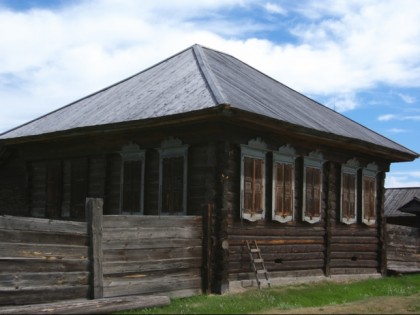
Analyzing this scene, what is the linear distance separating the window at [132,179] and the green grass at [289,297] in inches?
133

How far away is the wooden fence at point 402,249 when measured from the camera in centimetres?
1972

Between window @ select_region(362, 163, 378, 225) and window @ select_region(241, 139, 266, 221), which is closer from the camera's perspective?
window @ select_region(241, 139, 266, 221)

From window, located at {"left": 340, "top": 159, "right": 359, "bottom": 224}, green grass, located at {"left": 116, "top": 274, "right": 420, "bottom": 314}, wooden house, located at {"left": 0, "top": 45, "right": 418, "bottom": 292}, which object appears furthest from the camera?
window, located at {"left": 340, "top": 159, "right": 359, "bottom": 224}

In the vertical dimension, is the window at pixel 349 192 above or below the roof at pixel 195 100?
below

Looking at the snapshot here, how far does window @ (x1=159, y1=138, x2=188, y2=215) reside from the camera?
1328 cm

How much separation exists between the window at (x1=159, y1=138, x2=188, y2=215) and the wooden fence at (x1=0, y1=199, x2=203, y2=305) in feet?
4.52

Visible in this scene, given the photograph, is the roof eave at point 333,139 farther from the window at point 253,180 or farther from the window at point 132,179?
the window at point 132,179

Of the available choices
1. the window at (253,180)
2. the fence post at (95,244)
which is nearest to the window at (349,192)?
the window at (253,180)

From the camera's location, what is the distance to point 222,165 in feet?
41.4

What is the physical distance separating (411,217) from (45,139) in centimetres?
1990

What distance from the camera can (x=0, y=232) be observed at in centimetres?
862

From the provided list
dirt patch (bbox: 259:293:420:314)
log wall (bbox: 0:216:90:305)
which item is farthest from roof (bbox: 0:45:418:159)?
dirt patch (bbox: 259:293:420:314)

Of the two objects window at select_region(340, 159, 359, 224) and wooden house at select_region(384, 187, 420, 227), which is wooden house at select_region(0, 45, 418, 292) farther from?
wooden house at select_region(384, 187, 420, 227)

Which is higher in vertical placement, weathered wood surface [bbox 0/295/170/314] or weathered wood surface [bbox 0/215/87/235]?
weathered wood surface [bbox 0/215/87/235]
